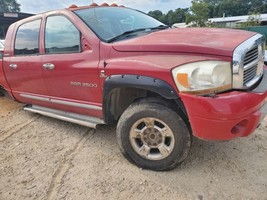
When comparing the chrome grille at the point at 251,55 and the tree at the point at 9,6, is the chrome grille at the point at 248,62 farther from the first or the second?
the tree at the point at 9,6

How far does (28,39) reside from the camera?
169 inches

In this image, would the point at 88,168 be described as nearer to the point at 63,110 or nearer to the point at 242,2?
the point at 63,110

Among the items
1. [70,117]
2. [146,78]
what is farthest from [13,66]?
[146,78]

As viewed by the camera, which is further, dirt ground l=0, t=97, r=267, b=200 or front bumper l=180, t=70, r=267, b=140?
dirt ground l=0, t=97, r=267, b=200

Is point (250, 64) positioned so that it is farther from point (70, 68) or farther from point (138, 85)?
point (70, 68)

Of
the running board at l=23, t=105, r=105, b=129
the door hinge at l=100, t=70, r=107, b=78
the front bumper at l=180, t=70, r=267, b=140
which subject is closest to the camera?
the front bumper at l=180, t=70, r=267, b=140

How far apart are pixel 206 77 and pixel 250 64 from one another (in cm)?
54

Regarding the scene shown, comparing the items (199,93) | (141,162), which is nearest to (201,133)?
(199,93)

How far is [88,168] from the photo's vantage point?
315 cm

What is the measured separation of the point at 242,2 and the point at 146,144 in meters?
74.2

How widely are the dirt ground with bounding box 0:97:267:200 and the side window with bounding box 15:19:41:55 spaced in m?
1.33

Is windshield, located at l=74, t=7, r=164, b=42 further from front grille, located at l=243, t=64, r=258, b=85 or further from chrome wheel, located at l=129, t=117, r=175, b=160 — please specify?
front grille, located at l=243, t=64, r=258, b=85

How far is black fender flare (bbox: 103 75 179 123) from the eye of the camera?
2648 millimetres

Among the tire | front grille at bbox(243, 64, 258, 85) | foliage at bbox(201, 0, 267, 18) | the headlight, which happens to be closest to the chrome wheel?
the tire
